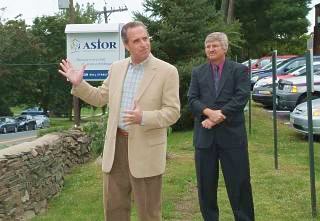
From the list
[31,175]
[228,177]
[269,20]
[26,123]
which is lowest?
[26,123]

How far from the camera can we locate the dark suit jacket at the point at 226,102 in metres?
5.21

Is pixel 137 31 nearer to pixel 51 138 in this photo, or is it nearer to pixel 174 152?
pixel 51 138

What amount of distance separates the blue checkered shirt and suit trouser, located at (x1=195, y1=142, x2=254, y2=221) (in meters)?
1.17

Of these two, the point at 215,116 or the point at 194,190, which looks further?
the point at 194,190

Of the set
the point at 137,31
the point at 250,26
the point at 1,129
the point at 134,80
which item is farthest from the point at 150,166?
the point at 1,129

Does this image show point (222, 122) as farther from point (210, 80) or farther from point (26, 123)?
point (26, 123)

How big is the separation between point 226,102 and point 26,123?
52414 mm

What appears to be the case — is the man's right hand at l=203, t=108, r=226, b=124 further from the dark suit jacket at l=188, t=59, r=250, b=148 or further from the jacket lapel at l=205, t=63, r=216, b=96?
the jacket lapel at l=205, t=63, r=216, b=96

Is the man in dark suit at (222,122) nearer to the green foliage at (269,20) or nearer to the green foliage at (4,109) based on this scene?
the green foliage at (269,20)

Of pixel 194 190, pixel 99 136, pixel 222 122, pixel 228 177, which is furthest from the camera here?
pixel 99 136

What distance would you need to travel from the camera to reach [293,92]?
1476cm

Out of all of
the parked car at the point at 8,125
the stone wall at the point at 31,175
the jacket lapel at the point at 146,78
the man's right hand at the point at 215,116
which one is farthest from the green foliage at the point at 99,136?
the parked car at the point at 8,125

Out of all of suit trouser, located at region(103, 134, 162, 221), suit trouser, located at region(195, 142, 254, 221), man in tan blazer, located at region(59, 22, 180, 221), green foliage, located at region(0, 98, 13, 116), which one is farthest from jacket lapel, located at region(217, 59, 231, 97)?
green foliage, located at region(0, 98, 13, 116)

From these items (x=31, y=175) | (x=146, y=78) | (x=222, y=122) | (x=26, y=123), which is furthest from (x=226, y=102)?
(x=26, y=123)
